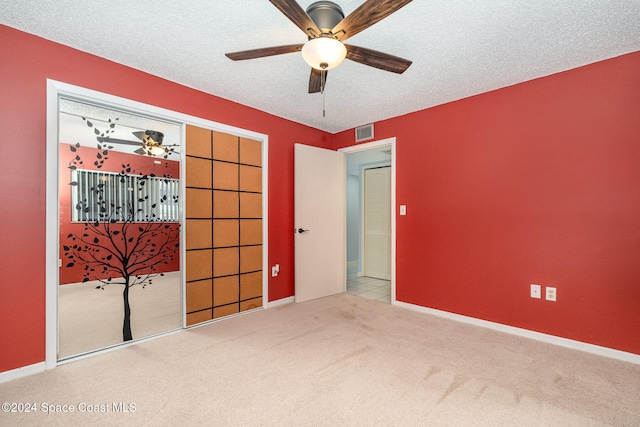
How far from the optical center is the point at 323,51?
161cm

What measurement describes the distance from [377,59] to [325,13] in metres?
0.43

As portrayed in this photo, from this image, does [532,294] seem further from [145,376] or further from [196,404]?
[145,376]

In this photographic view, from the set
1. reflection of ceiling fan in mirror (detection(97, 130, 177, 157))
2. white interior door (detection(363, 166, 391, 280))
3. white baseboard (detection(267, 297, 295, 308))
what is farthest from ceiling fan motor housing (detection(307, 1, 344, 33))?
white interior door (detection(363, 166, 391, 280))

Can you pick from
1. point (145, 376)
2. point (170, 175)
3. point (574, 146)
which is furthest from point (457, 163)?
point (145, 376)

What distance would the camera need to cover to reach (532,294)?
2.77 m

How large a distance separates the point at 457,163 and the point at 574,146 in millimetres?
1015

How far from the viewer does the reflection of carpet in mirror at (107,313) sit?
2.40 m

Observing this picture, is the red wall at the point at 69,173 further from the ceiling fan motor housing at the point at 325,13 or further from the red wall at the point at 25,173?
the ceiling fan motor housing at the point at 325,13

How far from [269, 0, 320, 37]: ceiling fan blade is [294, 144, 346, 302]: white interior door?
90.0 inches

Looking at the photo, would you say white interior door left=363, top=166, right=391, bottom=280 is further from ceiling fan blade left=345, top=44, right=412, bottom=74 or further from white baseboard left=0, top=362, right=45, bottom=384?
white baseboard left=0, top=362, right=45, bottom=384

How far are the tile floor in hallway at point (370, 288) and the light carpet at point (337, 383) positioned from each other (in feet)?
4.35

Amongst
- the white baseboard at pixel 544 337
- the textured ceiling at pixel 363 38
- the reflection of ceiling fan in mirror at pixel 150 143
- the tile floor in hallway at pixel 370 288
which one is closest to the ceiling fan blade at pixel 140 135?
the reflection of ceiling fan in mirror at pixel 150 143

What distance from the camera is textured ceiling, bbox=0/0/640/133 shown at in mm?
1848

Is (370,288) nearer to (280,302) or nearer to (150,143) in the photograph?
(280,302)
